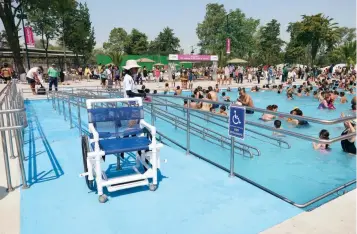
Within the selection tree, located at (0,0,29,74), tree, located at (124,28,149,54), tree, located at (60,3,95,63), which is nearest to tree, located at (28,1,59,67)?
tree, located at (60,3,95,63)

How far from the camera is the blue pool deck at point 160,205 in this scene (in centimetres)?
291

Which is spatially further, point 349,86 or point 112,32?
point 112,32

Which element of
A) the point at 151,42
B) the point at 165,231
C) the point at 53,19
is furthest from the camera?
the point at 151,42

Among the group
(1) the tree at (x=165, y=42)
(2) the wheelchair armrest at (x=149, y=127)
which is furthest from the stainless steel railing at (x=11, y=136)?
(1) the tree at (x=165, y=42)

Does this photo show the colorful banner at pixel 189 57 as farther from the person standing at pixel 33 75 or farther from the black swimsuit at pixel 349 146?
the black swimsuit at pixel 349 146

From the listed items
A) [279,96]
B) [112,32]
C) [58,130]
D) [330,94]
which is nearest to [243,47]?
[112,32]

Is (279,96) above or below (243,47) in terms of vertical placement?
below

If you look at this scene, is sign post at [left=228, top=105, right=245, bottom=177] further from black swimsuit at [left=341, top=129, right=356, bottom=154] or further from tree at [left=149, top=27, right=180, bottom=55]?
tree at [left=149, top=27, right=180, bottom=55]

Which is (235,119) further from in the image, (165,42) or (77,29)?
(165,42)

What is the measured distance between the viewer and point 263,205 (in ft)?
10.7

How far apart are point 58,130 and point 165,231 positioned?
6.03m

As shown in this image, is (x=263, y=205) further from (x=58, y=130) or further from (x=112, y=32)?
(x=112, y=32)

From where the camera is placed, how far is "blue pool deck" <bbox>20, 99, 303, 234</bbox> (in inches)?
114

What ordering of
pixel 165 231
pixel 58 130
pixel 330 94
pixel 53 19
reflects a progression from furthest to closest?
pixel 53 19
pixel 330 94
pixel 58 130
pixel 165 231
